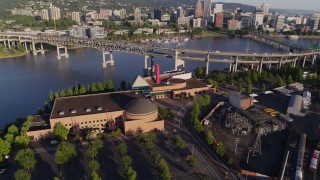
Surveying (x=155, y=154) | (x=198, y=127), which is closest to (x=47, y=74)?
(x=198, y=127)

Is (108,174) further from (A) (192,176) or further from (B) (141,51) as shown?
(B) (141,51)

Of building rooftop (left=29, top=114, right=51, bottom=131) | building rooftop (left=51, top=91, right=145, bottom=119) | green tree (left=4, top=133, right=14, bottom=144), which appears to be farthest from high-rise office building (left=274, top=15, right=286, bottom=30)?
green tree (left=4, top=133, right=14, bottom=144)

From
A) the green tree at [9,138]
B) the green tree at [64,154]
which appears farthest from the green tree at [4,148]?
the green tree at [64,154]

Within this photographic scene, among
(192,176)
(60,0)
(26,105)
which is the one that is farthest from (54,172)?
(60,0)

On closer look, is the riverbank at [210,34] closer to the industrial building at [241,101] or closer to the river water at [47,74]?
the river water at [47,74]

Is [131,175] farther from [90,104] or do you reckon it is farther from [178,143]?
[90,104]
